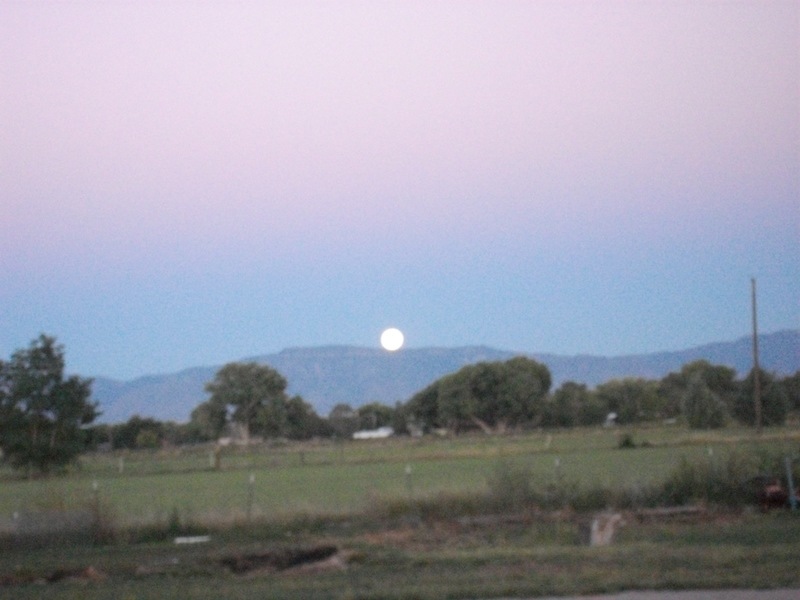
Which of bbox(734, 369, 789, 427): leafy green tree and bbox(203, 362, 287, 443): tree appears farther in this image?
bbox(203, 362, 287, 443): tree

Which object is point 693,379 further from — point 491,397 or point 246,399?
point 246,399

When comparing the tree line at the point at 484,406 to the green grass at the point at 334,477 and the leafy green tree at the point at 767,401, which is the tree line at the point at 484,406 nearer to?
the leafy green tree at the point at 767,401

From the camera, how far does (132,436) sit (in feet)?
379

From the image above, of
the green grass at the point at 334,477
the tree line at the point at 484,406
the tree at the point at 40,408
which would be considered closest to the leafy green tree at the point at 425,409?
the tree line at the point at 484,406

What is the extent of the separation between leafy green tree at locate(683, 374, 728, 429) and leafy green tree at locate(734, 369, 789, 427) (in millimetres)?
3267

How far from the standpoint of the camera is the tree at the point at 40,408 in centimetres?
6278

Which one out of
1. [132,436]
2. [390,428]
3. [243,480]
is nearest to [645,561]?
[243,480]

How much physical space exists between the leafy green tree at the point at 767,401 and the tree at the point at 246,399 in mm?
48340

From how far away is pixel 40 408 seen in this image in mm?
63562

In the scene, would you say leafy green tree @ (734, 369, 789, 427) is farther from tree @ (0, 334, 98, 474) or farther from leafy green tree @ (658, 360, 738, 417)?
tree @ (0, 334, 98, 474)

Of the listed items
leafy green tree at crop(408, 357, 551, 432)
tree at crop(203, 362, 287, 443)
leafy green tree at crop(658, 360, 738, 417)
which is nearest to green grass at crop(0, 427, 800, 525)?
leafy green tree at crop(658, 360, 738, 417)

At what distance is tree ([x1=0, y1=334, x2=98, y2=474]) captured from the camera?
206ft

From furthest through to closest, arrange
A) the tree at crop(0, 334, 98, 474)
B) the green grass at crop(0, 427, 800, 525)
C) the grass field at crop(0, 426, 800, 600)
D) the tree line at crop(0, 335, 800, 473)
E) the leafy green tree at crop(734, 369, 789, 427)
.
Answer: the tree line at crop(0, 335, 800, 473)
the leafy green tree at crop(734, 369, 789, 427)
the tree at crop(0, 334, 98, 474)
the green grass at crop(0, 427, 800, 525)
the grass field at crop(0, 426, 800, 600)

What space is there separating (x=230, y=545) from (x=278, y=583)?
6315mm
